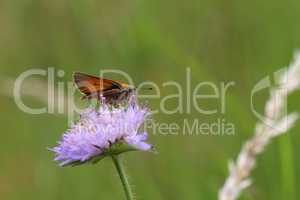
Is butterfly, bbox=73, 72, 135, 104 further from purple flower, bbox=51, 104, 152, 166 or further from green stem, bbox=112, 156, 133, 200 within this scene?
green stem, bbox=112, 156, 133, 200

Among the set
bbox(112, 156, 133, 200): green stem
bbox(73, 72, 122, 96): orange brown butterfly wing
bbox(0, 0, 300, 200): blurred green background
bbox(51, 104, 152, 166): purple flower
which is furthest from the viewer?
bbox(0, 0, 300, 200): blurred green background

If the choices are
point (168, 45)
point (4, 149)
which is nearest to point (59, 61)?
point (4, 149)

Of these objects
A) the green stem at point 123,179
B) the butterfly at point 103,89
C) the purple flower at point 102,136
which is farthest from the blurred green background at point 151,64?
the green stem at point 123,179

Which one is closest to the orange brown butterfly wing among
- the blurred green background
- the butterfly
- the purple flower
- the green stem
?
the butterfly

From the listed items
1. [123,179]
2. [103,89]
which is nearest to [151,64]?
[103,89]

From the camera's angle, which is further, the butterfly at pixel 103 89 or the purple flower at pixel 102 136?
the butterfly at pixel 103 89

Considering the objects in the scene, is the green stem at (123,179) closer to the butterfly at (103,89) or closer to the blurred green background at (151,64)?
the butterfly at (103,89)

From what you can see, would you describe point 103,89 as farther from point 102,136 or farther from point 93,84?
point 102,136
